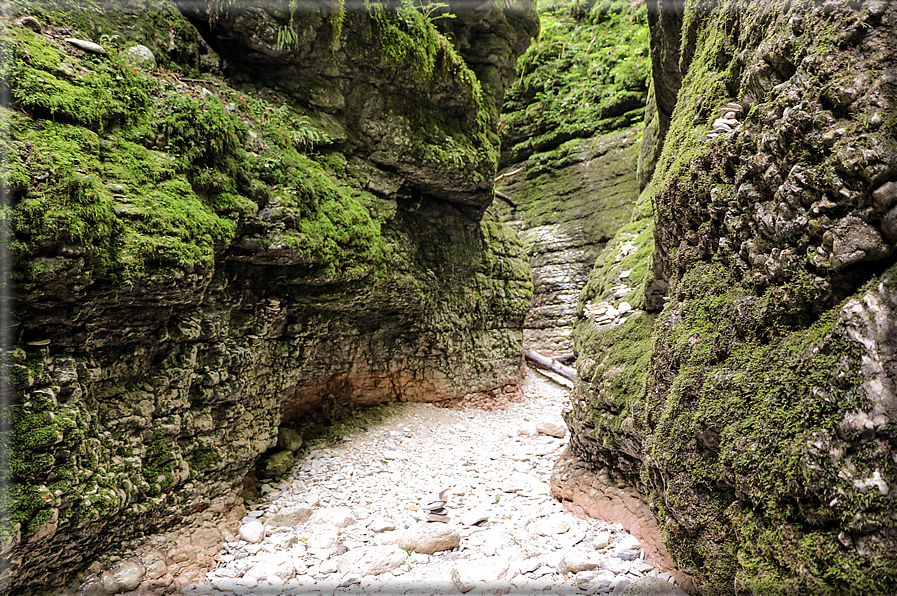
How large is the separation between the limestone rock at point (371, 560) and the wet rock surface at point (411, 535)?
11 millimetres

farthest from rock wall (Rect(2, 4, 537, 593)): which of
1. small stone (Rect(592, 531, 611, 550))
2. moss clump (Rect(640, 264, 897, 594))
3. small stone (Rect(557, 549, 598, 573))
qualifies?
moss clump (Rect(640, 264, 897, 594))

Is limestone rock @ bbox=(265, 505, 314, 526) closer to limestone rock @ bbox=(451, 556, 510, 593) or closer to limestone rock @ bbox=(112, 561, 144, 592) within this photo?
limestone rock @ bbox=(112, 561, 144, 592)

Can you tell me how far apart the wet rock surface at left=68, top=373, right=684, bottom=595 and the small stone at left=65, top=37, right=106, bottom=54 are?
14.1ft

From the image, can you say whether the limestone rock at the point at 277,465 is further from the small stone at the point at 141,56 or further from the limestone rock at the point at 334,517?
the small stone at the point at 141,56

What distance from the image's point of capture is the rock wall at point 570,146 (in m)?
12.7

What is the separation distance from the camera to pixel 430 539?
4.09 meters

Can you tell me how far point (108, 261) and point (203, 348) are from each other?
1.45 m

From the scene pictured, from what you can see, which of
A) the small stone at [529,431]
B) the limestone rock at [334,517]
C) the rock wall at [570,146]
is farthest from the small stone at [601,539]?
the rock wall at [570,146]

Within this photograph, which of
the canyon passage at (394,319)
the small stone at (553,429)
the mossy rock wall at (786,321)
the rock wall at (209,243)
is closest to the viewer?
the mossy rock wall at (786,321)

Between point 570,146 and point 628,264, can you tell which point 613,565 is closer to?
point 628,264

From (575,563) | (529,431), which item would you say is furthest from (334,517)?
(529,431)

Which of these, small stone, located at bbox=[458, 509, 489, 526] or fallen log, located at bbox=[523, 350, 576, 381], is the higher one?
A: fallen log, located at bbox=[523, 350, 576, 381]

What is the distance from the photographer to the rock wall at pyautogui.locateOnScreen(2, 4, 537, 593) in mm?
3049

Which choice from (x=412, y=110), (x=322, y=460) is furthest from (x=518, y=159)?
(x=322, y=460)
